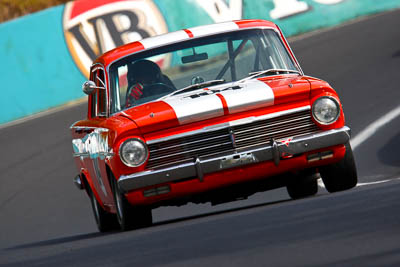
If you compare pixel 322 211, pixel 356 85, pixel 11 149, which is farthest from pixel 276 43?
pixel 11 149

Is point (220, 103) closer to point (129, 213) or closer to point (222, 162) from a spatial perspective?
point (222, 162)

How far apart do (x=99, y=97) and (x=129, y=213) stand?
1446 mm

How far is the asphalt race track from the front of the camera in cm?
522

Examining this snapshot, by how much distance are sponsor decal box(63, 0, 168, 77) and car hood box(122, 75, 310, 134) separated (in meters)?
14.0

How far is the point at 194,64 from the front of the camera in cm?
888

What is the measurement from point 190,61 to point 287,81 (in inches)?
39.8

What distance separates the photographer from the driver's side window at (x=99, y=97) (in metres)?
9.07

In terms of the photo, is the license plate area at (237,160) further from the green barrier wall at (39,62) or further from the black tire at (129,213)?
the green barrier wall at (39,62)

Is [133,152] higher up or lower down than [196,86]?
lower down

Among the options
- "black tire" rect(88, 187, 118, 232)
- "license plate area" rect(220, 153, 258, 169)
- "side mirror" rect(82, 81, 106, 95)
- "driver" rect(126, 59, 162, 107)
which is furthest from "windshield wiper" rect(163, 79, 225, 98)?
"black tire" rect(88, 187, 118, 232)

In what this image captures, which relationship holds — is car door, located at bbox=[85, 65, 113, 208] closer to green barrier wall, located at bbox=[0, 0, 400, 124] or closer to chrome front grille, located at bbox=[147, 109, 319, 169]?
chrome front grille, located at bbox=[147, 109, 319, 169]

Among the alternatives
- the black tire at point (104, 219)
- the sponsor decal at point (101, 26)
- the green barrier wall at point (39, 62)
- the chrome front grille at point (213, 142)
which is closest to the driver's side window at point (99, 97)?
the black tire at point (104, 219)

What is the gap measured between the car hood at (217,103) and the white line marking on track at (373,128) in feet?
15.7

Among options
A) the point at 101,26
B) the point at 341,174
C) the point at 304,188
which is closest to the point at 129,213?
the point at 341,174
